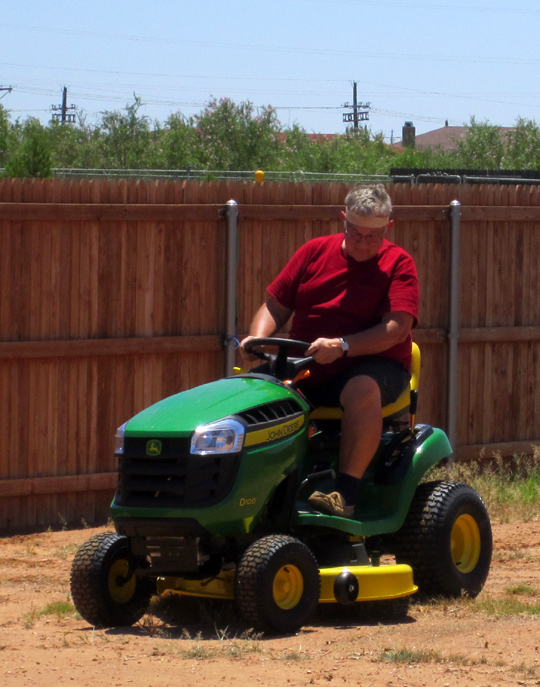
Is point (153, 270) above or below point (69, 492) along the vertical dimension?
above

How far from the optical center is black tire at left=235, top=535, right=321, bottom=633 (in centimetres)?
432

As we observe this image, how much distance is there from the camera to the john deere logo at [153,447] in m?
4.44

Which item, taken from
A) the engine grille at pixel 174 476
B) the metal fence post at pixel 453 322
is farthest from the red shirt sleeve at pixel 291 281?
the metal fence post at pixel 453 322

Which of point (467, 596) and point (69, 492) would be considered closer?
point (467, 596)

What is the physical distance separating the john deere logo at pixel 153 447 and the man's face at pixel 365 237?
136 centimetres

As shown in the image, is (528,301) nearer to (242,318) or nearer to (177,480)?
(242,318)

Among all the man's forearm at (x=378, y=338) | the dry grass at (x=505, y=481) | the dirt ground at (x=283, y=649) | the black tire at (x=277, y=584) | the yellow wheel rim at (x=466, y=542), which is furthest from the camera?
the dry grass at (x=505, y=481)

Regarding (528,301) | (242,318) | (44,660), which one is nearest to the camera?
(44,660)

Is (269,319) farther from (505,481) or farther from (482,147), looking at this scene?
(482,147)

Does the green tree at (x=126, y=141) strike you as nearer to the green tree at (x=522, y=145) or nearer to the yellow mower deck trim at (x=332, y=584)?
the green tree at (x=522, y=145)

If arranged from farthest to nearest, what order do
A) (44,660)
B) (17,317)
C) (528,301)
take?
1. (528,301)
2. (17,317)
3. (44,660)

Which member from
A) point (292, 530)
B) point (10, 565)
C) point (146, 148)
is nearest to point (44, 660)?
point (292, 530)

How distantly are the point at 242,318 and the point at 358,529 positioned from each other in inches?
130

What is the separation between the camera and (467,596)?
5195mm
